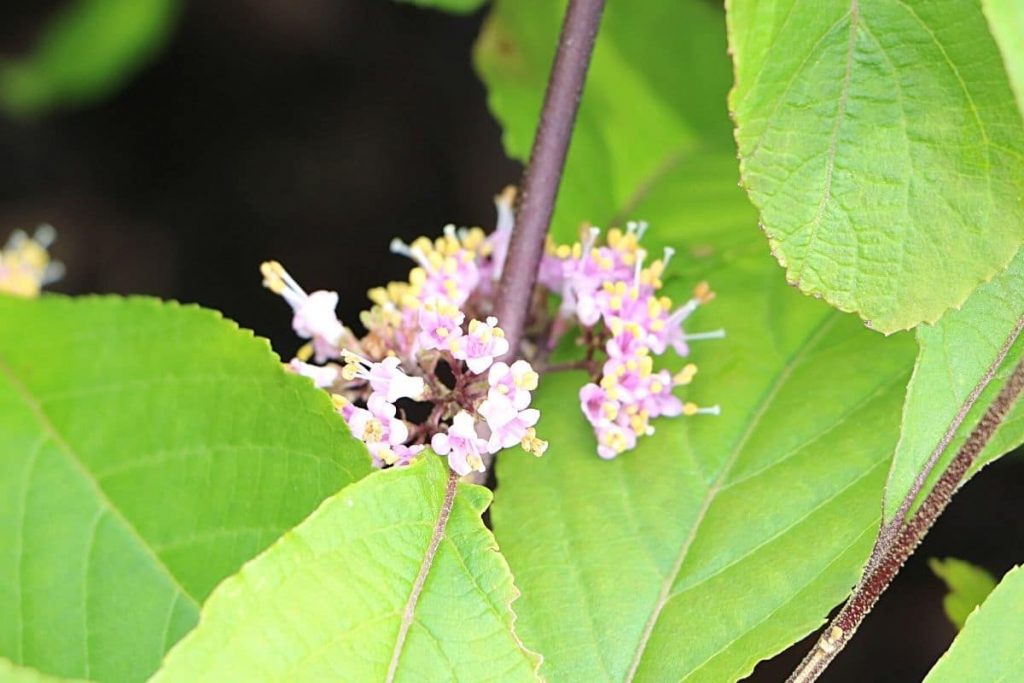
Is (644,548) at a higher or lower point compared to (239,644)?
lower

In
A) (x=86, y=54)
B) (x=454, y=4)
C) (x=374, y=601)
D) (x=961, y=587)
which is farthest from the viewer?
(x=86, y=54)

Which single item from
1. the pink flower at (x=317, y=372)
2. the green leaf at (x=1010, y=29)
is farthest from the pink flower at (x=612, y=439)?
the green leaf at (x=1010, y=29)

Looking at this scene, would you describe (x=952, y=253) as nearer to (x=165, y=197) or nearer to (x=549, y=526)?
(x=549, y=526)

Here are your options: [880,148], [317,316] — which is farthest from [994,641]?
[317,316]

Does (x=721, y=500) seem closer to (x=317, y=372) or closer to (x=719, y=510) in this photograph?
(x=719, y=510)

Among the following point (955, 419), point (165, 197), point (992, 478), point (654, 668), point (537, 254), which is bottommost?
point (992, 478)

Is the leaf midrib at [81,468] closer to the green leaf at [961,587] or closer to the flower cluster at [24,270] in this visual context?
the flower cluster at [24,270]

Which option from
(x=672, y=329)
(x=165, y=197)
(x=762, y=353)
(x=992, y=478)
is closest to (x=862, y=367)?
(x=762, y=353)
